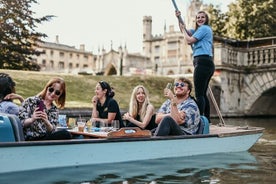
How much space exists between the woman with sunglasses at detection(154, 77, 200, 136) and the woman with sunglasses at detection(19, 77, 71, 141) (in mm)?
1687

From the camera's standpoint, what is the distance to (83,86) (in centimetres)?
1866

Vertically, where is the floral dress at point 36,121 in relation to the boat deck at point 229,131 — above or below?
above

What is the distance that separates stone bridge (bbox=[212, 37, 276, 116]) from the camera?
792 inches

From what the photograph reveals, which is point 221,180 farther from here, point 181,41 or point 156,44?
point 156,44

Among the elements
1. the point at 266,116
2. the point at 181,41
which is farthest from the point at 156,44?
the point at 266,116

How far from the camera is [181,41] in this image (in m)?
80.7

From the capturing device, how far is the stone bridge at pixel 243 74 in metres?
20.1

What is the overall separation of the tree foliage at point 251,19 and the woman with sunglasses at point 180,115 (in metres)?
18.9

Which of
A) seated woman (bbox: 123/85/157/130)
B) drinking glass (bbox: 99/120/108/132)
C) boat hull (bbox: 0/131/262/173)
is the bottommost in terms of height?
boat hull (bbox: 0/131/262/173)

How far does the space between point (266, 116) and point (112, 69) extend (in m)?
50.5

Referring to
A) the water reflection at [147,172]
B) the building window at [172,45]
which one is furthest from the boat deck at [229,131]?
the building window at [172,45]

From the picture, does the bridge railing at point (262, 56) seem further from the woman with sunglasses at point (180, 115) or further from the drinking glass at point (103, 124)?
the drinking glass at point (103, 124)

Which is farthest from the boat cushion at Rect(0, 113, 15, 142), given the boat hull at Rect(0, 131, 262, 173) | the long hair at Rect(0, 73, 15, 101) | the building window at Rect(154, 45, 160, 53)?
the building window at Rect(154, 45, 160, 53)

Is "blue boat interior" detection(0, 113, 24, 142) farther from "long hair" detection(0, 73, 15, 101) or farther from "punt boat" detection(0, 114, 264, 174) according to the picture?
"long hair" detection(0, 73, 15, 101)
